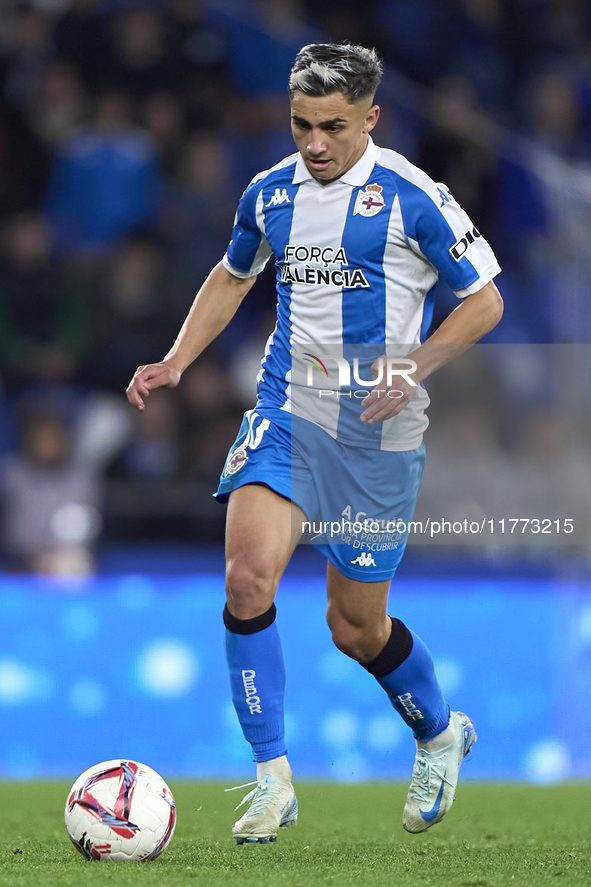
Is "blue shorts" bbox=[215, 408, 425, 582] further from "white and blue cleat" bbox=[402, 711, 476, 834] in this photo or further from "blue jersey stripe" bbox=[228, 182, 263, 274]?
"white and blue cleat" bbox=[402, 711, 476, 834]

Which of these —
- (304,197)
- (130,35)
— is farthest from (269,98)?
(304,197)

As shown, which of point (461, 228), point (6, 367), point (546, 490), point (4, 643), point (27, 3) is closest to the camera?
point (461, 228)

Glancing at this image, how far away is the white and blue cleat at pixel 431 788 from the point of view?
411 cm

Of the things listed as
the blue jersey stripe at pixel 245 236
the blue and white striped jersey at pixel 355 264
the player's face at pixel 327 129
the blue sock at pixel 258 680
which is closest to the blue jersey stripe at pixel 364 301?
the blue and white striped jersey at pixel 355 264

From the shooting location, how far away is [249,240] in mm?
4156

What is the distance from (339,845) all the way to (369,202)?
197cm

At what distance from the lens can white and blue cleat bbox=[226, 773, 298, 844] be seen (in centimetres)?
361

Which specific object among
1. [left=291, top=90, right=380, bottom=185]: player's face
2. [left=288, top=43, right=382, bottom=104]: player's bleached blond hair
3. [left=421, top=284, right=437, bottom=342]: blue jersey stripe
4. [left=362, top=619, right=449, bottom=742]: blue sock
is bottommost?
[left=362, top=619, right=449, bottom=742]: blue sock

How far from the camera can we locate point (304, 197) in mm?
3908

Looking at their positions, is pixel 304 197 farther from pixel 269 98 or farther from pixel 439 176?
pixel 269 98

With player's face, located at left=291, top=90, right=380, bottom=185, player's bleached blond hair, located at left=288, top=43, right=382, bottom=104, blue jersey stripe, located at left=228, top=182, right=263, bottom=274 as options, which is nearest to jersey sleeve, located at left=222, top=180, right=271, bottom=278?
blue jersey stripe, located at left=228, top=182, right=263, bottom=274

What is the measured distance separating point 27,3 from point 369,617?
6158 mm

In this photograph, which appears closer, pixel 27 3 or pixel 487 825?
pixel 487 825

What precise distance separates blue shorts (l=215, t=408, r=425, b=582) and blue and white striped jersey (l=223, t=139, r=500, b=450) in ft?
0.18
